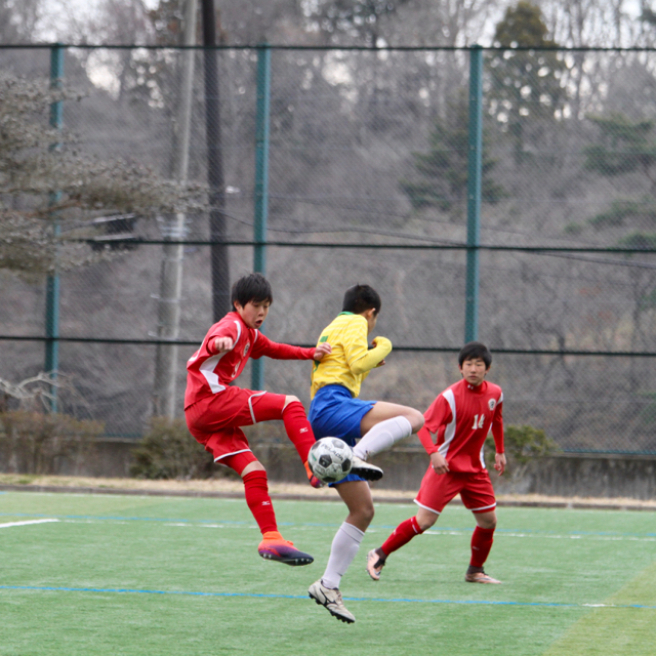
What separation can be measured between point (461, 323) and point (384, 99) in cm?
347

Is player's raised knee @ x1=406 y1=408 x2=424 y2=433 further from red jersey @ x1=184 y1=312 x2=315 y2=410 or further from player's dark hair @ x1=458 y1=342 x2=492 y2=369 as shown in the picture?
player's dark hair @ x1=458 y1=342 x2=492 y2=369

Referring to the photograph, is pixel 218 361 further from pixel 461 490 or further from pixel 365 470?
pixel 461 490

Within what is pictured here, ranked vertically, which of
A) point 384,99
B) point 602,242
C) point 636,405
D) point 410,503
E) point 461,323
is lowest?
point 410,503

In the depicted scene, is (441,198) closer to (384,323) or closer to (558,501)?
(384,323)

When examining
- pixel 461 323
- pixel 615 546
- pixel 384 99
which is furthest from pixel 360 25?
pixel 615 546

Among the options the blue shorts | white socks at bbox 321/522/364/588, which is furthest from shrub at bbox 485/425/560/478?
white socks at bbox 321/522/364/588

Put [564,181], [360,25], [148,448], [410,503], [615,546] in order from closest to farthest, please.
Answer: [615,546] → [410,503] → [148,448] → [564,181] → [360,25]

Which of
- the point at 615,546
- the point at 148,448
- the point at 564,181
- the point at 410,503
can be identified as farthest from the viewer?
the point at 564,181

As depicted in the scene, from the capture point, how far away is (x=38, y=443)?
1334 cm

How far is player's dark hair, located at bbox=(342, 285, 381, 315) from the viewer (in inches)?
219

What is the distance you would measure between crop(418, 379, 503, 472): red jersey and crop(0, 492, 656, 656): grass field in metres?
0.78

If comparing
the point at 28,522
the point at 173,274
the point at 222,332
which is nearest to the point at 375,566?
the point at 222,332

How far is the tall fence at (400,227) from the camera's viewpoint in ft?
46.2

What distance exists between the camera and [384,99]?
1481cm
